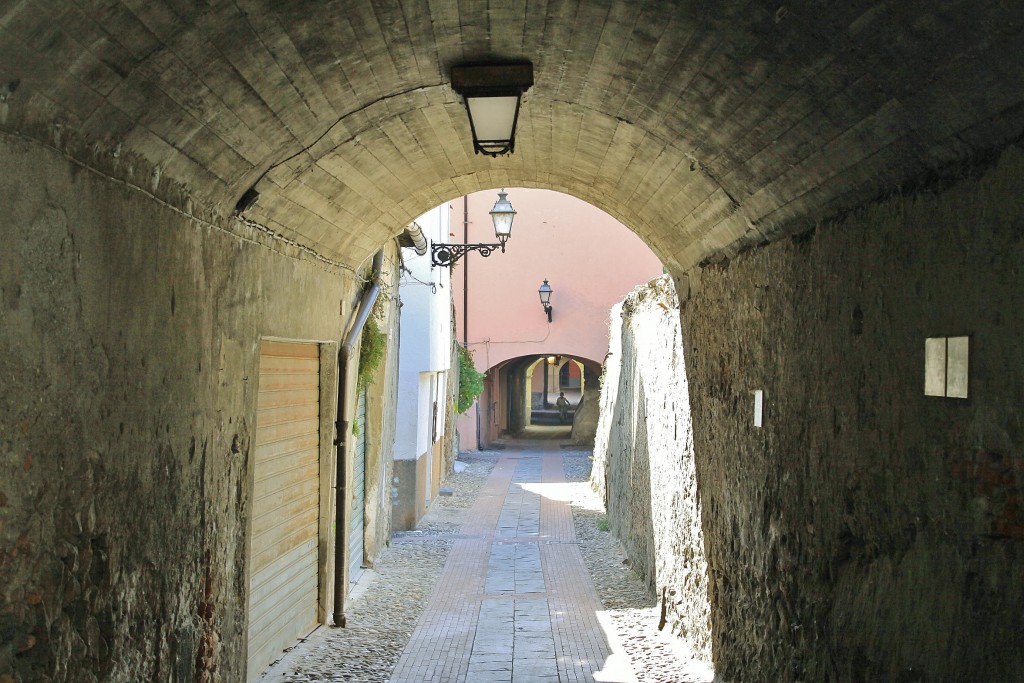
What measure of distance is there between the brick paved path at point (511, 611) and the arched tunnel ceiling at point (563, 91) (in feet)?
9.63

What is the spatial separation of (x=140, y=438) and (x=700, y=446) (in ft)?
12.8

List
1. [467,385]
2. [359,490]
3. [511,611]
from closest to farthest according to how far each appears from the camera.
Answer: [511,611]
[359,490]
[467,385]

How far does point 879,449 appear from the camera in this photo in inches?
144

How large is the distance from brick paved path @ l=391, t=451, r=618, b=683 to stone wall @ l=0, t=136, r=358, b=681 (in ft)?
6.05

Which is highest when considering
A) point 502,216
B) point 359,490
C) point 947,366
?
point 502,216

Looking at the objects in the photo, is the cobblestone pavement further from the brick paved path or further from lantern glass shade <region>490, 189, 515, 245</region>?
lantern glass shade <region>490, 189, 515, 245</region>

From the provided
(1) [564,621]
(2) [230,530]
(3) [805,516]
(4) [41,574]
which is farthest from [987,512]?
(1) [564,621]

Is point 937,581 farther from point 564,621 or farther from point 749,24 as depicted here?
point 564,621

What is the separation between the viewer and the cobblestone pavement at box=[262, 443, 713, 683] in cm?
652

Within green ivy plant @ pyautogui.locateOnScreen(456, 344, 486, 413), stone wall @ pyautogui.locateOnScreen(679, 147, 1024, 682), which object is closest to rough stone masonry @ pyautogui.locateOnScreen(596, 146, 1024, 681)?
stone wall @ pyautogui.locateOnScreen(679, 147, 1024, 682)

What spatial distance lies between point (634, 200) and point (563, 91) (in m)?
1.85

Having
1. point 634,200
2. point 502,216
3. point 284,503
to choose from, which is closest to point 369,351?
point 502,216

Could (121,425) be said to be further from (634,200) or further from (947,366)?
(634,200)

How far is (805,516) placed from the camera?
4504 millimetres
